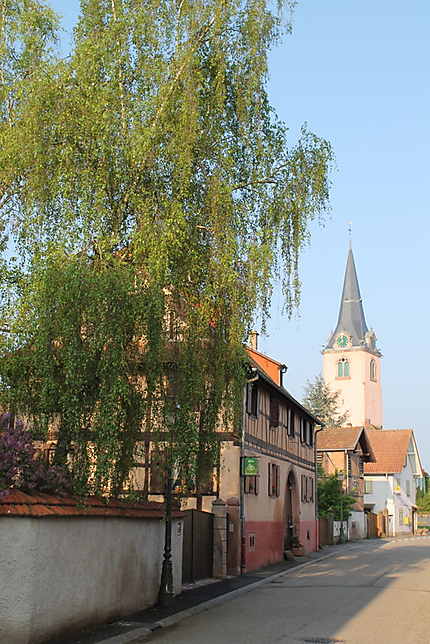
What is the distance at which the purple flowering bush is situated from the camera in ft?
37.7

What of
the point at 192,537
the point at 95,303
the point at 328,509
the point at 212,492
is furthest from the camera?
the point at 328,509

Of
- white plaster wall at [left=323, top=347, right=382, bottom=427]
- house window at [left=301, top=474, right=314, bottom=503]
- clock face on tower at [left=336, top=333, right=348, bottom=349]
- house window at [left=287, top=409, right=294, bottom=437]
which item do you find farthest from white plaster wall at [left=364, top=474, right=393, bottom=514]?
clock face on tower at [left=336, top=333, right=348, bottom=349]

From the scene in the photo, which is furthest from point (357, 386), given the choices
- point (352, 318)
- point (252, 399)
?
point (252, 399)

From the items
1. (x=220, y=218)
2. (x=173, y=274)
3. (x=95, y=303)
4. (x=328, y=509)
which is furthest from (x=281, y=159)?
(x=328, y=509)

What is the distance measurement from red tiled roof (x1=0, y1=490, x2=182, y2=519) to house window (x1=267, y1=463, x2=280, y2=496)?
14.9 m

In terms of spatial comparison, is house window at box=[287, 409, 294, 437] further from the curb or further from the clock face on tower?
the clock face on tower

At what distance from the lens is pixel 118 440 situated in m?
13.0

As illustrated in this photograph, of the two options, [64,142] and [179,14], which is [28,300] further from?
[179,14]

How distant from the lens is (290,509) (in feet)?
112

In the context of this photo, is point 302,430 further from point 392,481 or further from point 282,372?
point 392,481

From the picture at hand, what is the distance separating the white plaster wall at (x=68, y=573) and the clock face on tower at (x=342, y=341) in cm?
11409

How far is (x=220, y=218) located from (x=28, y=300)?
3949mm

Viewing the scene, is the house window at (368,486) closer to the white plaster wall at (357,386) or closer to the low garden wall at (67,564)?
the white plaster wall at (357,386)

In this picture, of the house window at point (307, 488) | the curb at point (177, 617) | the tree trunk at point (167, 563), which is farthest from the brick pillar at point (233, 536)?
the house window at point (307, 488)
